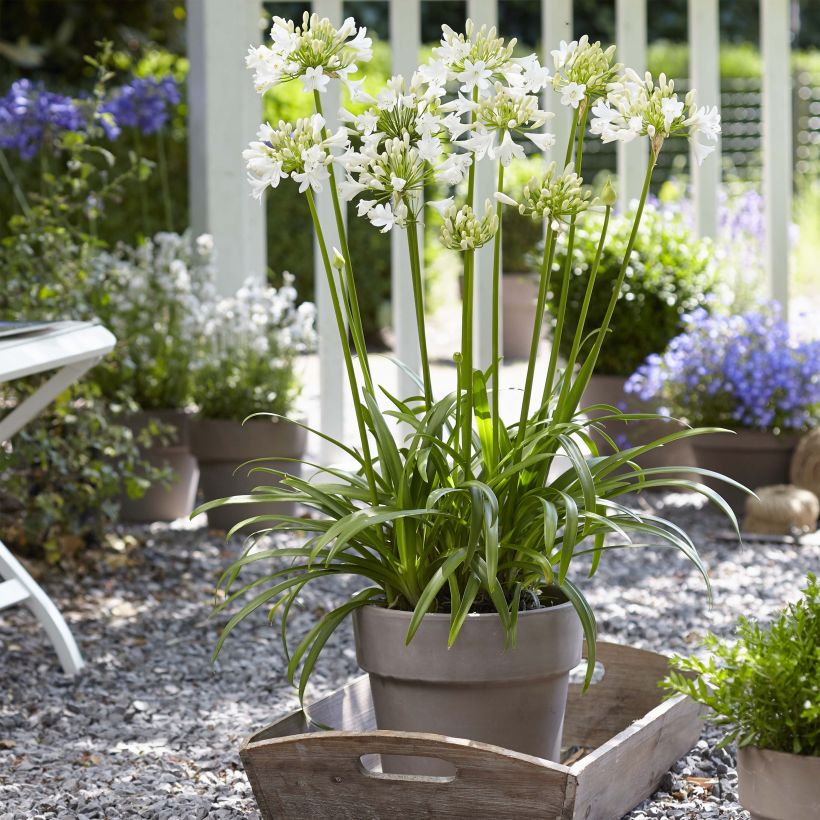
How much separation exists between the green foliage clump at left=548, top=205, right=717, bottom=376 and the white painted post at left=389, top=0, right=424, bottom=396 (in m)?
0.48

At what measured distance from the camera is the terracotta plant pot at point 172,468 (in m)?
3.79

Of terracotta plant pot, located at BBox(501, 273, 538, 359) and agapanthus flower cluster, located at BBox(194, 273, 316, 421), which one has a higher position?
terracotta plant pot, located at BBox(501, 273, 538, 359)

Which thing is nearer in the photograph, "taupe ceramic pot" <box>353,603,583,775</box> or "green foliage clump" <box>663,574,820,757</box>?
"green foliage clump" <box>663,574,820,757</box>

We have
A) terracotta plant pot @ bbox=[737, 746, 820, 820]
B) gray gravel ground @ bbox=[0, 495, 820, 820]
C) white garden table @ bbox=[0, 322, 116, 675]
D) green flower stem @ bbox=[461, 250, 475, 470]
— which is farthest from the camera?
white garden table @ bbox=[0, 322, 116, 675]

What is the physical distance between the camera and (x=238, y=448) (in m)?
3.64

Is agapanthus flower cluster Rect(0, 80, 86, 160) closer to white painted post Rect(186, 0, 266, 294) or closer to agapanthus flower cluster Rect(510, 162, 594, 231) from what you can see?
white painted post Rect(186, 0, 266, 294)

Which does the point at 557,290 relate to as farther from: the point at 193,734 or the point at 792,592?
the point at 193,734

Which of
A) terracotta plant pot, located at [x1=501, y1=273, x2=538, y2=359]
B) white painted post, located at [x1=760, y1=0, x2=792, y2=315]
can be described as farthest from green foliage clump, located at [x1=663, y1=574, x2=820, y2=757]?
terracotta plant pot, located at [x1=501, y1=273, x2=538, y2=359]

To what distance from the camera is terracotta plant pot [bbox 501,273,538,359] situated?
6.98 m

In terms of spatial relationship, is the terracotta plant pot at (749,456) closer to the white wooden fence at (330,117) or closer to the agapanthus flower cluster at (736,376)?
Result: the agapanthus flower cluster at (736,376)

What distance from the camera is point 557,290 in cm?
406

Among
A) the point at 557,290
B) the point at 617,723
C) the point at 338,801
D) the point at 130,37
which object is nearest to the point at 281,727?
the point at 338,801

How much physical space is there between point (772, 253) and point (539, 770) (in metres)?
3.17

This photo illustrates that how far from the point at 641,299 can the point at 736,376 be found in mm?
498
